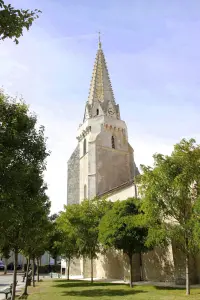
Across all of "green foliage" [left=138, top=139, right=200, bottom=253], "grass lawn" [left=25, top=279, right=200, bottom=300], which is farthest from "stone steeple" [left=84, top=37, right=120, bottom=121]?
"grass lawn" [left=25, top=279, right=200, bottom=300]

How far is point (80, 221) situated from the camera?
27.5 metres

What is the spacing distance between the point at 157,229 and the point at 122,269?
16841mm

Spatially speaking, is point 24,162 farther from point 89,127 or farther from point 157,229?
point 89,127

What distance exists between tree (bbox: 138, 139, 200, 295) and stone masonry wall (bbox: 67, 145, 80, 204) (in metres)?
31.0

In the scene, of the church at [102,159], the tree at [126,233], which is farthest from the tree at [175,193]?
the church at [102,159]

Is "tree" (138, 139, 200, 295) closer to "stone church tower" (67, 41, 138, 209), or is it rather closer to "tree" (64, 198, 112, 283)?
"tree" (64, 198, 112, 283)

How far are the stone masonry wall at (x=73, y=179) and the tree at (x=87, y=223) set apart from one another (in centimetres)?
1782

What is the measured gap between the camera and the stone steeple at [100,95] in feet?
162

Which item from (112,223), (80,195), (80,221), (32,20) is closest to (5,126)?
(32,20)

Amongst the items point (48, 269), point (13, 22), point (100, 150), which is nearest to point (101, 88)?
point (100, 150)

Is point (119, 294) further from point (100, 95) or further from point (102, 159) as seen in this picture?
point (100, 95)

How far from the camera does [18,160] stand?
11.3 meters

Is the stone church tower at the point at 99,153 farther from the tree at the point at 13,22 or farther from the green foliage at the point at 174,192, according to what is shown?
the tree at the point at 13,22

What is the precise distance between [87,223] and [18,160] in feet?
57.0
